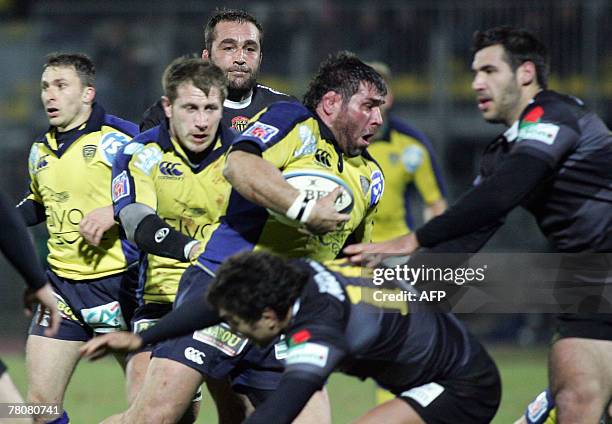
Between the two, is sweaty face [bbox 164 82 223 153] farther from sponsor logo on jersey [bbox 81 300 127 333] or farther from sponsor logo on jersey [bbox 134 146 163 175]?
sponsor logo on jersey [bbox 81 300 127 333]

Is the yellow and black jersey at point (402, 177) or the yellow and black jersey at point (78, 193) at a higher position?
the yellow and black jersey at point (78, 193)

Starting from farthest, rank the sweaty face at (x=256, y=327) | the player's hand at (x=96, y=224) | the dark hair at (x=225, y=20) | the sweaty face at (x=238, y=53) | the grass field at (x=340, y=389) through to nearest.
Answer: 1. the grass field at (x=340, y=389)
2. the dark hair at (x=225, y=20)
3. the sweaty face at (x=238, y=53)
4. the player's hand at (x=96, y=224)
5. the sweaty face at (x=256, y=327)

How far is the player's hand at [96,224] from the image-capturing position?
6.29m

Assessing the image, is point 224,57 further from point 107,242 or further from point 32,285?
point 32,285

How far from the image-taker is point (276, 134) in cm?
547

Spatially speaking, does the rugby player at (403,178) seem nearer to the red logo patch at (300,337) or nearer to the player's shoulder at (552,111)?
the player's shoulder at (552,111)

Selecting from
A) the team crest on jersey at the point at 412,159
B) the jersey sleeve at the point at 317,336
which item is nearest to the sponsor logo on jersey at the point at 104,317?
the jersey sleeve at the point at 317,336

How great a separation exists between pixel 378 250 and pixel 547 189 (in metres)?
1.00

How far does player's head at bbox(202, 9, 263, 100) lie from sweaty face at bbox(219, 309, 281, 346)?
251cm

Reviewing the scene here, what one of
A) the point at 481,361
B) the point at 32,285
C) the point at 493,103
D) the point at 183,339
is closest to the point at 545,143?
the point at 493,103

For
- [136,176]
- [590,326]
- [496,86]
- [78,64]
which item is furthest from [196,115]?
[590,326]

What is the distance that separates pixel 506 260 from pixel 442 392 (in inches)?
170

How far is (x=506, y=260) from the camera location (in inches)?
359

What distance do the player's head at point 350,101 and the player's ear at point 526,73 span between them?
67 centimetres
